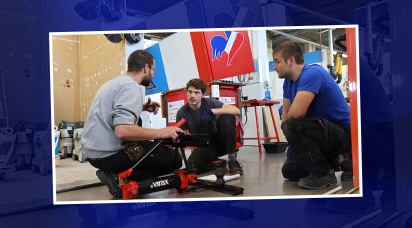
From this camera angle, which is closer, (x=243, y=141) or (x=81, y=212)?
(x=81, y=212)

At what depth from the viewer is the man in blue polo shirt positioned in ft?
3.09

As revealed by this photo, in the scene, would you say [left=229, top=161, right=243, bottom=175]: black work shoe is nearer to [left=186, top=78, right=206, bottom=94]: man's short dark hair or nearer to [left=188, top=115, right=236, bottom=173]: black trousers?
[left=188, top=115, right=236, bottom=173]: black trousers

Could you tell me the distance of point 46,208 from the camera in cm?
78

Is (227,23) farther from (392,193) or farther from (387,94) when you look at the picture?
(392,193)

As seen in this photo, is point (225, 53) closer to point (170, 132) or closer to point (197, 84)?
point (197, 84)

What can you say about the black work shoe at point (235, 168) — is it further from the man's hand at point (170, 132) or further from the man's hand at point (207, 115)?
the man's hand at point (170, 132)

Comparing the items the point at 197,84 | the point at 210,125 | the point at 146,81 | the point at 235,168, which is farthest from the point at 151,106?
the point at 235,168

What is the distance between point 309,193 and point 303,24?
0.55 m

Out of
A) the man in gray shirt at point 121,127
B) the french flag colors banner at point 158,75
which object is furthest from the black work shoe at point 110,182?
the french flag colors banner at point 158,75

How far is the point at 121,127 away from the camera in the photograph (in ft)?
2.88

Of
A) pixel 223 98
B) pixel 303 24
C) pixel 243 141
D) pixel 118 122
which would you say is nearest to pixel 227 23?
pixel 303 24

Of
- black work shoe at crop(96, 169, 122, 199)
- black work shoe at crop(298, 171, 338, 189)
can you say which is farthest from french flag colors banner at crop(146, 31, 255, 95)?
black work shoe at crop(298, 171, 338, 189)

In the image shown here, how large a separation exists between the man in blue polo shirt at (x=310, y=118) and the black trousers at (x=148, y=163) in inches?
18.4

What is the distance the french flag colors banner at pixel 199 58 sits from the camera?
0.86 meters
